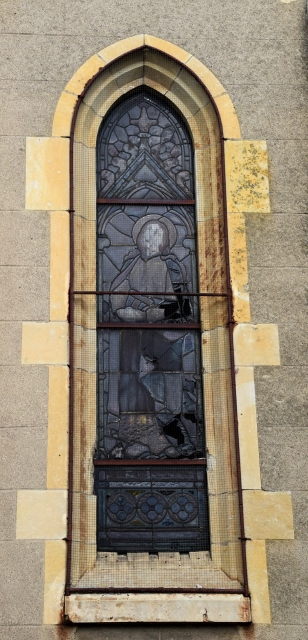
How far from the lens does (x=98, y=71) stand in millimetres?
6613

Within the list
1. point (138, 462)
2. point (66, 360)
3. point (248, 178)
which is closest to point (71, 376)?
point (66, 360)

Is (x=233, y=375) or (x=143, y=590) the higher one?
(x=233, y=375)

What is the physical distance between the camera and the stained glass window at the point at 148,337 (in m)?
5.89

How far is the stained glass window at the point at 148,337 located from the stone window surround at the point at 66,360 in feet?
1.17

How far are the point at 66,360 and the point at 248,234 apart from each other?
62.7 inches

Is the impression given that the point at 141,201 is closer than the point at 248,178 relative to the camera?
No

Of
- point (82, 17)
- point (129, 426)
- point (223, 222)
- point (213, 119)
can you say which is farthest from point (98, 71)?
point (129, 426)

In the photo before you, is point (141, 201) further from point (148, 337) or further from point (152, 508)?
point (152, 508)

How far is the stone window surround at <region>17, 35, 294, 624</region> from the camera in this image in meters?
5.39

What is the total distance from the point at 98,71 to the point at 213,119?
94 cm

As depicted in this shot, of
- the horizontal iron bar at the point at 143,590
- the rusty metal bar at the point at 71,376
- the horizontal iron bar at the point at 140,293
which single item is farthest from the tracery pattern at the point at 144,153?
the horizontal iron bar at the point at 143,590

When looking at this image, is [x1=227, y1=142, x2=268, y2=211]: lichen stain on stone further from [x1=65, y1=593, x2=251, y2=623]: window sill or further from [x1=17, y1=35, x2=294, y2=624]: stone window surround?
[x1=65, y1=593, x2=251, y2=623]: window sill

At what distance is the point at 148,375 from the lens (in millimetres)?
6180

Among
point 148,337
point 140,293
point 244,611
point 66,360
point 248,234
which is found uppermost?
point 248,234
